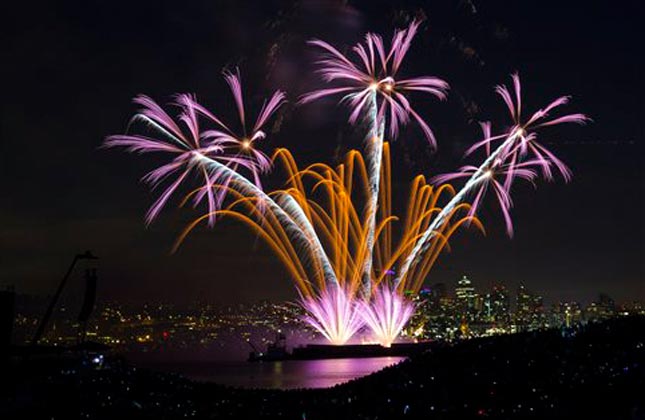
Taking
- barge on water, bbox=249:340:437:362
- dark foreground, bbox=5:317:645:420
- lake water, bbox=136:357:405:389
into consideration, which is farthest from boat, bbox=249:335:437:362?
dark foreground, bbox=5:317:645:420

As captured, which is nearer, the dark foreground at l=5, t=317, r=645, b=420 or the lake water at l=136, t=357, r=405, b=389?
the dark foreground at l=5, t=317, r=645, b=420

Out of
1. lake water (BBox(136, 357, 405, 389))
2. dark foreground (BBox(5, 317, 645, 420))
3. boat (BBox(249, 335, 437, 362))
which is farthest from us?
boat (BBox(249, 335, 437, 362))

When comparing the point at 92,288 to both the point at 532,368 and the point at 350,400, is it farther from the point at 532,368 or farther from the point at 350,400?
the point at 532,368

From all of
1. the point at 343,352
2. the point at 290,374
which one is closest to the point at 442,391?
the point at 290,374

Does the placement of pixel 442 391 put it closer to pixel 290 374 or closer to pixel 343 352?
pixel 290 374

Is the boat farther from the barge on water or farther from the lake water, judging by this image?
the lake water

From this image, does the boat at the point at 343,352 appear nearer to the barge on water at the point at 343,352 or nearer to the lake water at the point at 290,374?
the barge on water at the point at 343,352

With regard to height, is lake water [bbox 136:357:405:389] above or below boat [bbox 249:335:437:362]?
below

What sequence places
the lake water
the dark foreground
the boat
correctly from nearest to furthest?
the dark foreground
the lake water
the boat
